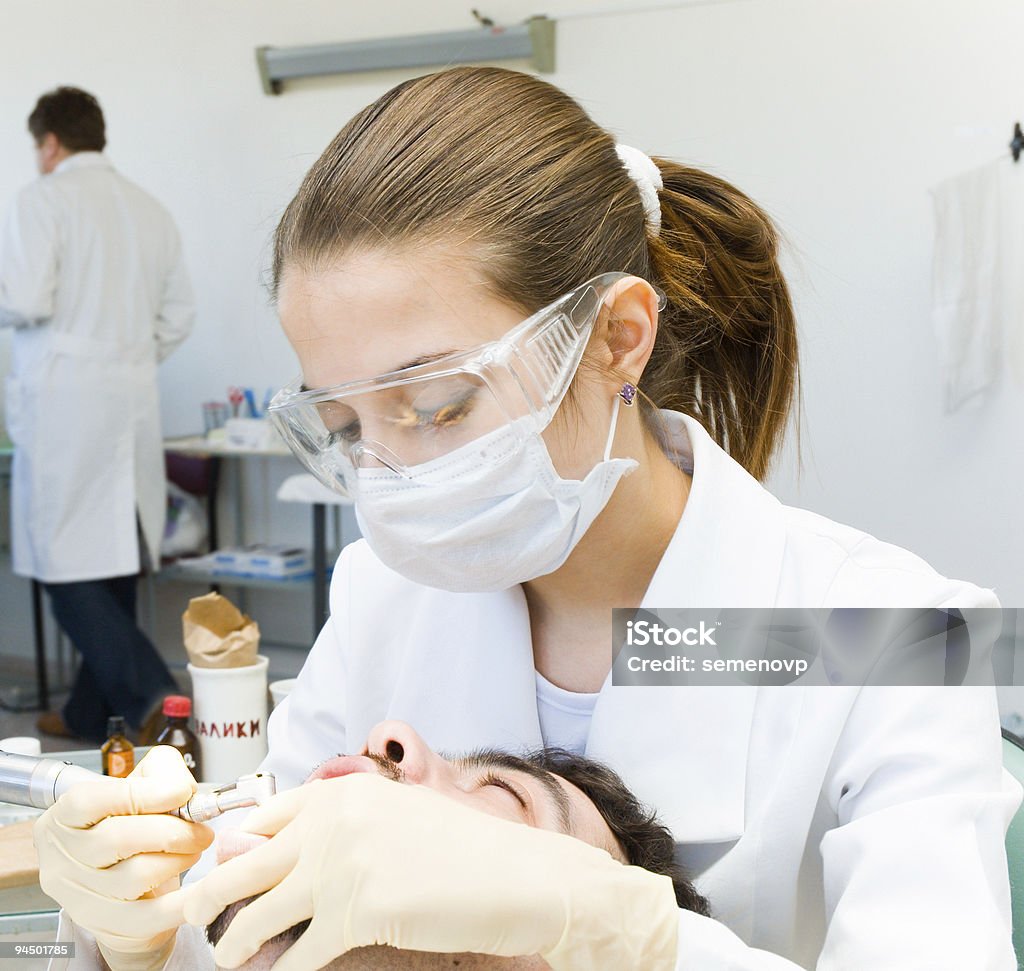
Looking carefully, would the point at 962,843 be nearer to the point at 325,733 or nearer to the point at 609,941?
the point at 609,941

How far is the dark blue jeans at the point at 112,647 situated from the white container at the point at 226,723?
6.15ft

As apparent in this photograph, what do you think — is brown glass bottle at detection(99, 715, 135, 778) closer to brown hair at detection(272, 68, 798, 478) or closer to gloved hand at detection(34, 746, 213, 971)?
gloved hand at detection(34, 746, 213, 971)

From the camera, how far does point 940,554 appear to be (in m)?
3.20

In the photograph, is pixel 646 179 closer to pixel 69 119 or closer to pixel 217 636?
pixel 217 636

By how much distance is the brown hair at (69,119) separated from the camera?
334 centimetres

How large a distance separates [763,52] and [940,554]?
4.96 feet

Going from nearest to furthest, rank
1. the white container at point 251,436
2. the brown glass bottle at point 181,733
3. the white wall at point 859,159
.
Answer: the brown glass bottle at point 181,733 < the white wall at point 859,159 < the white container at point 251,436

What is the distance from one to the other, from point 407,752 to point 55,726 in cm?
306

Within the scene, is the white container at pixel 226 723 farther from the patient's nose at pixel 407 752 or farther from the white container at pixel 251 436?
the white container at pixel 251 436

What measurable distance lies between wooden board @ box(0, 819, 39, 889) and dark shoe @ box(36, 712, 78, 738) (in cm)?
255

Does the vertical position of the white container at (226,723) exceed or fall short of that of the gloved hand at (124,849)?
it falls short

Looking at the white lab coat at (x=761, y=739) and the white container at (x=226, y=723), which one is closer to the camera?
the white lab coat at (x=761, y=739)

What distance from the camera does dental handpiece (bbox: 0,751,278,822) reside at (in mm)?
866

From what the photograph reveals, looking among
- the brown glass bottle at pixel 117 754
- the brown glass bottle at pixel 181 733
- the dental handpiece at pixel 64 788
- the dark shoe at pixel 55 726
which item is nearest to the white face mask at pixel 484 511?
the dental handpiece at pixel 64 788
